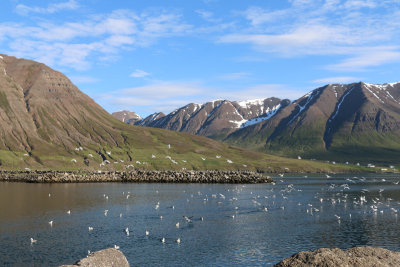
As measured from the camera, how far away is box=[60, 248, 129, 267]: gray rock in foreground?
23312 mm

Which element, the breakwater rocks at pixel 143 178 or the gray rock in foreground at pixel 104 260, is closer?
the gray rock in foreground at pixel 104 260

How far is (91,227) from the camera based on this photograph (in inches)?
2126

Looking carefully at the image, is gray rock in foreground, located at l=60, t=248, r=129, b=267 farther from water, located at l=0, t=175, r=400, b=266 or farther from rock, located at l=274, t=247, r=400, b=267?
water, located at l=0, t=175, r=400, b=266

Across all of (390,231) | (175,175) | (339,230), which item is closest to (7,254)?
(339,230)

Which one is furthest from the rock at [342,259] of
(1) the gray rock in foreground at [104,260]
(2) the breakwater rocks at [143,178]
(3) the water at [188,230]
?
(2) the breakwater rocks at [143,178]

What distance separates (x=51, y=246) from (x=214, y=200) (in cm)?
5175

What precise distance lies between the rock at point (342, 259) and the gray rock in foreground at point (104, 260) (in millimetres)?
10479

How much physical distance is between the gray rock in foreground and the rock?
1048 centimetres

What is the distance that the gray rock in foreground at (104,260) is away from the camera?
918 inches

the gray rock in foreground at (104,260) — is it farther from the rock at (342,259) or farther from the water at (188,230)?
the water at (188,230)

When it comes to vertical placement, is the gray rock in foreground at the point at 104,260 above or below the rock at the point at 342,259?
below

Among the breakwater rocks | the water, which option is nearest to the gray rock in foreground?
the water

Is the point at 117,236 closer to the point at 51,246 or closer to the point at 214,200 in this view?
the point at 51,246

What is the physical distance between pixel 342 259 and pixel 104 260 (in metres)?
14.0
